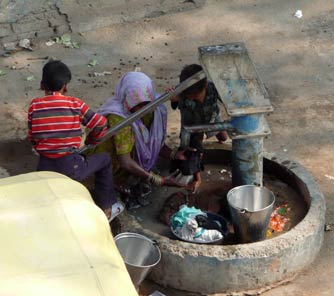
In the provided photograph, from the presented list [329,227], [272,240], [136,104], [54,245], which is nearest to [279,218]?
[329,227]

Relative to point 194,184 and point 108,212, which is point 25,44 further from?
point 108,212

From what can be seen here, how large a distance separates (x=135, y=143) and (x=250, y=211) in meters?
1.09

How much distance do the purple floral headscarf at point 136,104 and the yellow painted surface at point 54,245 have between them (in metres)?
1.42

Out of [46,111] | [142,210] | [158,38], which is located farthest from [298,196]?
[158,38]

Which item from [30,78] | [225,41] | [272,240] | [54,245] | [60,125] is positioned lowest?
[225,41]

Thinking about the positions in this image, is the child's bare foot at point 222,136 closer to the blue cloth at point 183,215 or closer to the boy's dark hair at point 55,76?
the blue cloth at point 183,215

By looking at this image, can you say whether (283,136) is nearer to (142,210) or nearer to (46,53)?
(142,210)

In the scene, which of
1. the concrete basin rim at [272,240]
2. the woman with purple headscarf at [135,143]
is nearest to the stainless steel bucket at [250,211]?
the concrete basin rim at [272,240]

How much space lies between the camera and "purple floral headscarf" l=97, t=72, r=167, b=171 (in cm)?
520

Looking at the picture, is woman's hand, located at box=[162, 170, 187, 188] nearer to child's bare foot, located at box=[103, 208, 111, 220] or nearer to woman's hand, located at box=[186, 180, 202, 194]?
woman's hand, located at box=[186, 180, 202, 194]

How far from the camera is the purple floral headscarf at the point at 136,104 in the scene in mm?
5195

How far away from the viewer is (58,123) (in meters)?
4.74

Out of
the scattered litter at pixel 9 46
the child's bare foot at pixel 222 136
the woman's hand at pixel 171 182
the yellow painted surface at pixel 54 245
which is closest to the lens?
the yellow painted surface at pixel 54 245

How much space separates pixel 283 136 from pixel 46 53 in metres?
2.96
